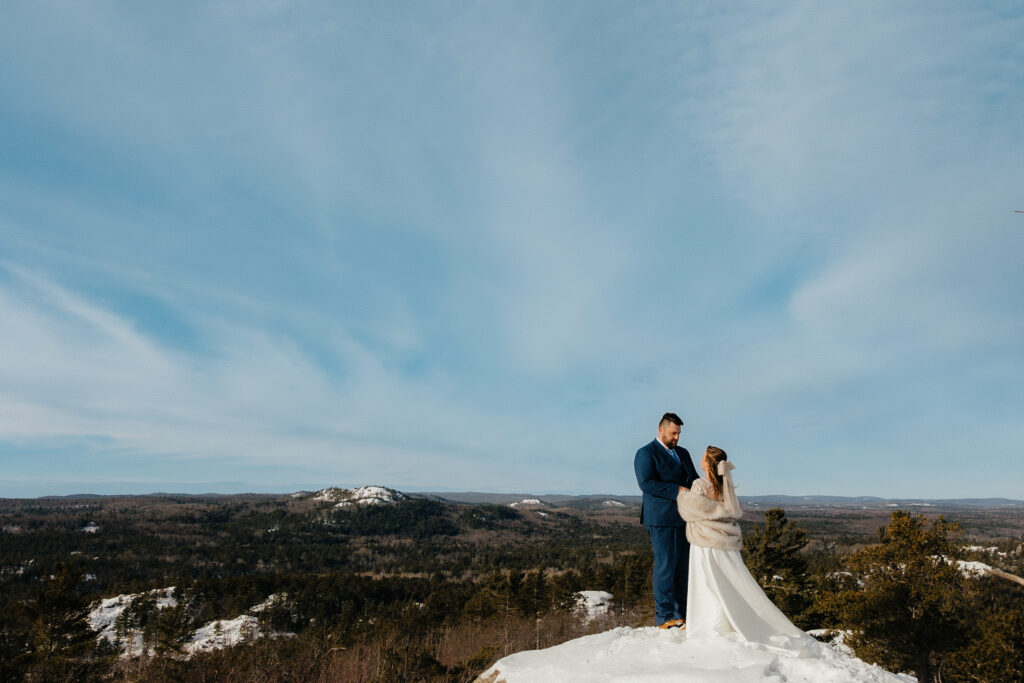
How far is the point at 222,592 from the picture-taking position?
85.8 m

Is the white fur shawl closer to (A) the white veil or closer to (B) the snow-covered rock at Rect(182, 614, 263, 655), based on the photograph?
(A) the white veil

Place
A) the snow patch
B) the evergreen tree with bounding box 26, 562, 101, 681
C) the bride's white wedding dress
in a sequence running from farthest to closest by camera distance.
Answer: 1. the snow patch
2. the evergreen tree with bounding box 26, 562, 101, 681
3. the bride's white wedding dress

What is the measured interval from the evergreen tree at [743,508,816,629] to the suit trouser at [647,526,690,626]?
115 feet

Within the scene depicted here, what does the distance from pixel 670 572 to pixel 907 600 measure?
27.3 metres

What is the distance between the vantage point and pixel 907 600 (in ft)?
85.5

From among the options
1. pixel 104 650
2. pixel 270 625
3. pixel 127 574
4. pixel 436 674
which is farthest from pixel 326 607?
pixel 436 674

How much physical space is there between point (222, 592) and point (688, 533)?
100 m

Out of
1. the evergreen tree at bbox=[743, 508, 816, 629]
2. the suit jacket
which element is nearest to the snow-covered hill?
the evergreen tree at bbox=[743, 508, 816, 629]

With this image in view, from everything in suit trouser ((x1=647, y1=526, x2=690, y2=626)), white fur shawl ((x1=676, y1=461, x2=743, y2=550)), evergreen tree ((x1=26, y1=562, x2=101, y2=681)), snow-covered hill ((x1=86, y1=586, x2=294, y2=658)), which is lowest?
snow-covered hill ((x1=86, y1=586, x2=294, y2=658))

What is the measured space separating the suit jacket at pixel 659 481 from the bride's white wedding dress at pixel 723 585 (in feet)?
0.75

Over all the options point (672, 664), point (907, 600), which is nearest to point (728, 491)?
point (672, 664)

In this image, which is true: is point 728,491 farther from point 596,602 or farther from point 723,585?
point 596,602

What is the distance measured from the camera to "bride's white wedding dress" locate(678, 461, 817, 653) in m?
5.86

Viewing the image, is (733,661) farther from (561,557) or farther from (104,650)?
(561,557)
